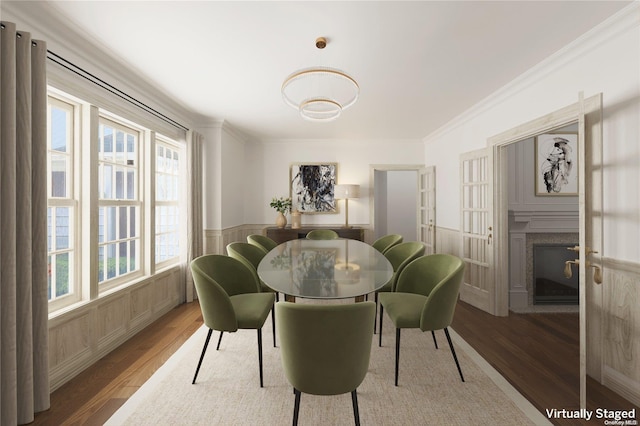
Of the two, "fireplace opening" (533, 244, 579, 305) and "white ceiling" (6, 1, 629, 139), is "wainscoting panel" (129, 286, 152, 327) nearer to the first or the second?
"white ceiling" (6, 1, 629, 139)

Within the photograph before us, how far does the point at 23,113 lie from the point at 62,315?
1.48 meters

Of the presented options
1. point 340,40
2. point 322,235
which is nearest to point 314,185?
point 322,235

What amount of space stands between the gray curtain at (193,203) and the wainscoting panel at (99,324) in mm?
418

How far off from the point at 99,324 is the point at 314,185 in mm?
4113

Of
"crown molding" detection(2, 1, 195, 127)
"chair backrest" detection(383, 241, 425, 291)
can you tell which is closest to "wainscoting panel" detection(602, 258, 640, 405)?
"chair backrest" detection(383, 241, 425, 291)

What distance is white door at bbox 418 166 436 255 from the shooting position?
215 inches

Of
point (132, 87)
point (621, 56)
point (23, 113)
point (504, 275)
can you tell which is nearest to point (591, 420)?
point (504, 275)

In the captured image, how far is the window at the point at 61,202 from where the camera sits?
7.89 feet

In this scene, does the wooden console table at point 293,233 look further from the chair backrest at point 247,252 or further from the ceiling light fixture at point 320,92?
the ceiling light fixture at point 320,92

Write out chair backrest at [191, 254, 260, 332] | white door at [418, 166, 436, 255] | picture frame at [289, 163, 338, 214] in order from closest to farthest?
chair backrest at [191, 254, 260, 332] → white door at [418, 166, 436, 255] → picture frame at [289, 163, 338, 214]

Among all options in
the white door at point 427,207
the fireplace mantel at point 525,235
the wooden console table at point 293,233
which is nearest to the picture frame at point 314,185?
the wooden console table at point 293,233

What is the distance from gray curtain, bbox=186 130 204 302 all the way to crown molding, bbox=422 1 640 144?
3.90 metres

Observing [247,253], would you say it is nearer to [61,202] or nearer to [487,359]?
[61,202]

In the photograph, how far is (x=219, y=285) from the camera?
2146mm
